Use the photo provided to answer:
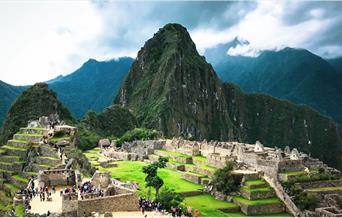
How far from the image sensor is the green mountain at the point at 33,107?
291 ft

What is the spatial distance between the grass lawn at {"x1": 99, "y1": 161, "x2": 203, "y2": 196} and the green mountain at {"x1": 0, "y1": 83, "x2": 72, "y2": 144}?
36531 millimetres

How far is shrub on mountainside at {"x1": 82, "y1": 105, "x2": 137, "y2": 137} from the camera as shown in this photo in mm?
107625

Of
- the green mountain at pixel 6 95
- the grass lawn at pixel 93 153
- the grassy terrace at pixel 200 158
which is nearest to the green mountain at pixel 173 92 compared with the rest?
the green mountain at pixel 6 95

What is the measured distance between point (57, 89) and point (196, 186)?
13233 centimetres

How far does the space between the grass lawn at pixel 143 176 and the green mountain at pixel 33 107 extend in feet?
120

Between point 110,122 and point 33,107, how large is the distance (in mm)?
23455

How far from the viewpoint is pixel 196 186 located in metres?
50.7

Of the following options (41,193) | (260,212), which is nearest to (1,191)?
(41,193)

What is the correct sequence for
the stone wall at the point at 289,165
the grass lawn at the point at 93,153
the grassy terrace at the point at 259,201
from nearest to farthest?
1. the grassy terrace at the point at 259,201
2. the stone wall at the point at 289,165
3. the grass lawn at the point at 93,153

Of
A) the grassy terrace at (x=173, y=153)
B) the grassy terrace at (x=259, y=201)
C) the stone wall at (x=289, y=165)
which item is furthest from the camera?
the grassy terrace at (x=173, y=153)

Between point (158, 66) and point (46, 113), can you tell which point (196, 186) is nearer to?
point (46, 113)

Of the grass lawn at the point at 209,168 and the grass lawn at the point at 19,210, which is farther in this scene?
the grass lawn at the point at 209,168

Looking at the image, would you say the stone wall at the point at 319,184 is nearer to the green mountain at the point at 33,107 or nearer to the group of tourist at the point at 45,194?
the group of tourist at the point at 45,194

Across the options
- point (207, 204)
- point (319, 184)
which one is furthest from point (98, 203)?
point (319, 184)
